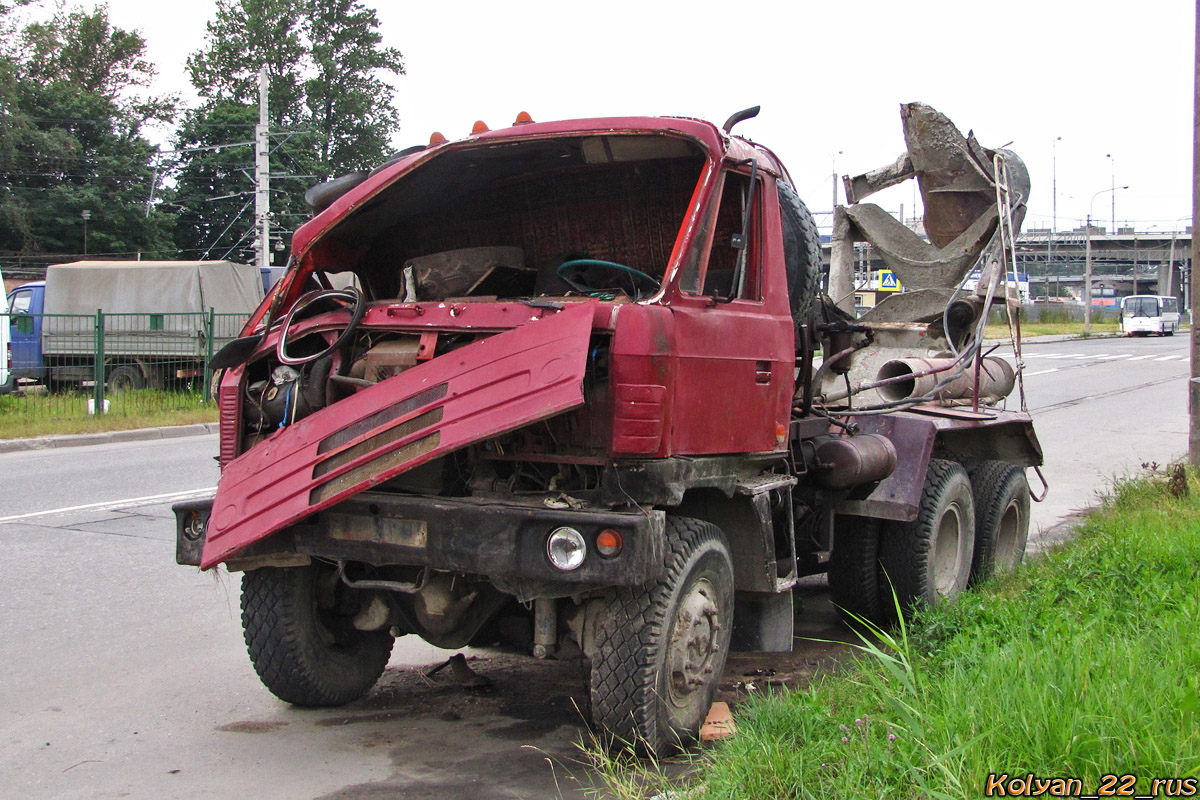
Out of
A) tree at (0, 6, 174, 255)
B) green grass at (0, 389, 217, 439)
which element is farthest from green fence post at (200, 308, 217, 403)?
tree at (0, 6, 174, 255)

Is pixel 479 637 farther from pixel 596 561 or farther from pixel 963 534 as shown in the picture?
pixel 963 534


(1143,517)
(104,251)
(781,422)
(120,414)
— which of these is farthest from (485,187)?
(104,251)

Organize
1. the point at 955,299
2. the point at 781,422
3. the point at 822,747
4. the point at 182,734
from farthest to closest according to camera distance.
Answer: the point at 955,299 → the point at 781,422 → the point at 182,734 → the point at 822,747

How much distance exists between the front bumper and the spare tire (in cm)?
178

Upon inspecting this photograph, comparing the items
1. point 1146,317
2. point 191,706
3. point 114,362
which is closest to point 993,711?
point 191,706

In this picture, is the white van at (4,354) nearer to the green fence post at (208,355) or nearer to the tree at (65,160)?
the green fence post at (208,355)

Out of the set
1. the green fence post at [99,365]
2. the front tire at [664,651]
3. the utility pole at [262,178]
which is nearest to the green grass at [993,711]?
the front tire at [664,651]

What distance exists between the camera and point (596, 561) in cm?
368

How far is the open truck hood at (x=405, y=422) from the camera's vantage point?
360cm

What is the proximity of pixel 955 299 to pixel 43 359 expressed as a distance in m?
16.3

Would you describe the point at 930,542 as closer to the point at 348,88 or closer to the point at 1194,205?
the point at 1194,205

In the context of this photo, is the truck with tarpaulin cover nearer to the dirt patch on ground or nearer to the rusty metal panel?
the dirt patch on ground

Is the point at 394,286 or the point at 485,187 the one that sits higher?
the point at 485,187

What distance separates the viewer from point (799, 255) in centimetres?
519
